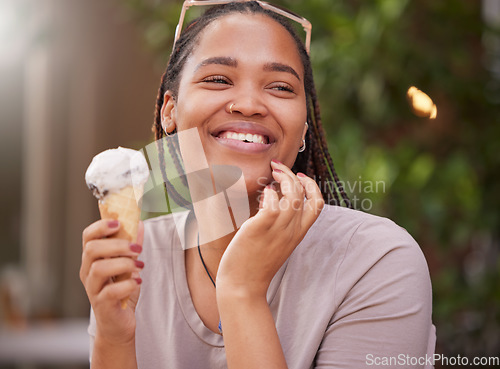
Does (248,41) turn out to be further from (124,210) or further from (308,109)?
(124,210)

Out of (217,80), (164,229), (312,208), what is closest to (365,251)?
(312,208)

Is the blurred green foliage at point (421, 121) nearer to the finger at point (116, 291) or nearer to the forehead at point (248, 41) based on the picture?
the forehead at point (248, 41)

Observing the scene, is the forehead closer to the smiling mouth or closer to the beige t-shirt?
the smiling mouth

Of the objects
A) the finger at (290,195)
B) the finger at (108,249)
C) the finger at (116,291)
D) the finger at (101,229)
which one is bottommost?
the finger at (116,291)

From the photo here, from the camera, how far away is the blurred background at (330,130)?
2.26 meters

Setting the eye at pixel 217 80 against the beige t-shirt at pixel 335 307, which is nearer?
the beige t-shirt at pixel 335 307

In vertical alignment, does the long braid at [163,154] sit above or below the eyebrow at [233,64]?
below

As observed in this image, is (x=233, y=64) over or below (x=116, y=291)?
over

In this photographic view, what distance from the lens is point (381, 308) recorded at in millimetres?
970

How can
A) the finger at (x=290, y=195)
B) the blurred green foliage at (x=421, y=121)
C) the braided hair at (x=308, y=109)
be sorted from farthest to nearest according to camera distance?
1. the blurred green foliage at (x=421, y=121)
2. the braided hair at (x=308, y=109)
3. the finger at (x=290, y=195)

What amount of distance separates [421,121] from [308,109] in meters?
1.44

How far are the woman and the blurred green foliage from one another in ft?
3.19

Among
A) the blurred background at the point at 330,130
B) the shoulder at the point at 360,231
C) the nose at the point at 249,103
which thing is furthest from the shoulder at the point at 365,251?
the blurred background at the point at 330,130

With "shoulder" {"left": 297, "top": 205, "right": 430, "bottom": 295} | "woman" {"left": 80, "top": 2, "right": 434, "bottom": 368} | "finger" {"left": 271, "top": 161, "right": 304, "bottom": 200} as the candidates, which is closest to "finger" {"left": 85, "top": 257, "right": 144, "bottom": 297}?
"woman" {"left": 80, "top": 2, "right": 434, "bottom": 368}
